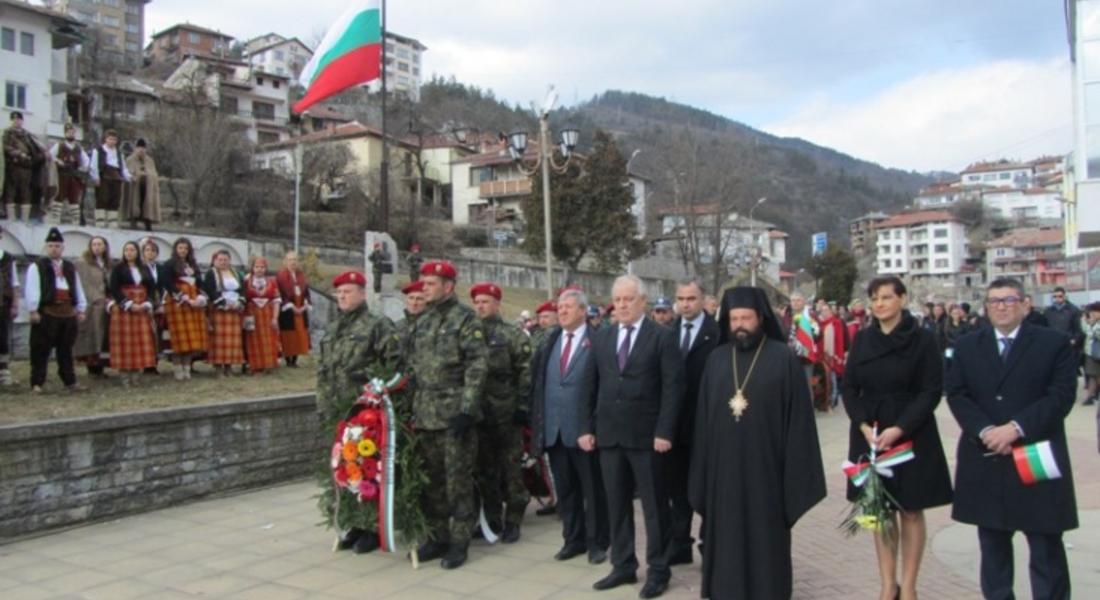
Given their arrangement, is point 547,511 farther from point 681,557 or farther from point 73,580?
point 73,580

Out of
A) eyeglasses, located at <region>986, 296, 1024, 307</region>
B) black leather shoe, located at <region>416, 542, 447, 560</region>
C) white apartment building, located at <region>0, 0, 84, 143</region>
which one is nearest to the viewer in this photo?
eyeglasses, located at <region>986, 296, 1024, 307</region>

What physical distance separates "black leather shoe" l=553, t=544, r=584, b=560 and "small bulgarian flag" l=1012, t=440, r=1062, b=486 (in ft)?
9.75

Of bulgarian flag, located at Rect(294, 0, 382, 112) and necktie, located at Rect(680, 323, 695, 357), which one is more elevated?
bulgarian flag, located at Rect(294, 0, 382, 112)

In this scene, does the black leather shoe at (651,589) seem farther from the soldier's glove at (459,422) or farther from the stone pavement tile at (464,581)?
the soldier's glove at (459,422)

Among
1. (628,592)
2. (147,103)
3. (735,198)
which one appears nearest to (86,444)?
(628,592)

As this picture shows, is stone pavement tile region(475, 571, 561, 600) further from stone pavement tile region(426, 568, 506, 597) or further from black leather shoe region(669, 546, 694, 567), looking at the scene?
black leather shoe region(669, 546, 694, 567)

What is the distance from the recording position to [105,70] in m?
62.0

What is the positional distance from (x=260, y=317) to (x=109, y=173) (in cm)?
434

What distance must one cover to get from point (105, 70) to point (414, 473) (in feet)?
218

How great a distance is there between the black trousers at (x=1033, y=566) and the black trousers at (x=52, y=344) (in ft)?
27.1

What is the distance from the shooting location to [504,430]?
22.1 feet

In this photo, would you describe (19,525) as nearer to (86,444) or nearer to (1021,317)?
(86,444)

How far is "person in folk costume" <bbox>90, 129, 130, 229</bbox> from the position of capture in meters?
12.8

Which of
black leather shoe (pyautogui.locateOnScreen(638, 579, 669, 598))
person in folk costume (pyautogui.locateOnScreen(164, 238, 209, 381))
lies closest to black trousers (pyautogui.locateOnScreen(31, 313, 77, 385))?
person in folk costume (pyautogui.locateOnScreen(164, 238, 209, 381))
